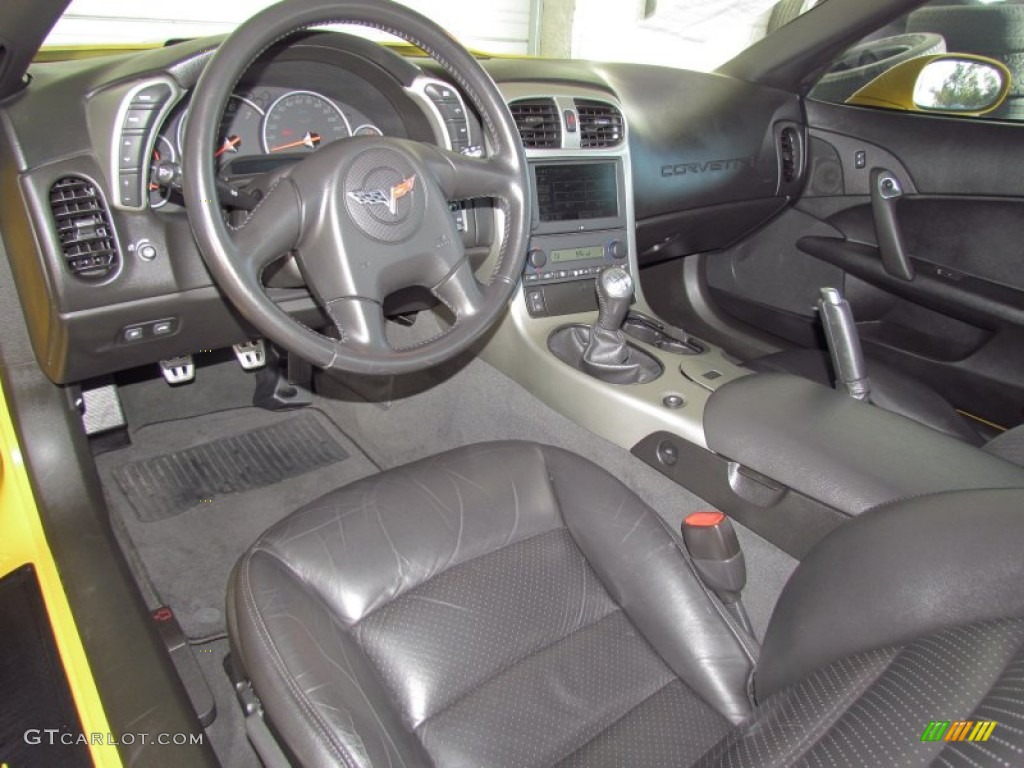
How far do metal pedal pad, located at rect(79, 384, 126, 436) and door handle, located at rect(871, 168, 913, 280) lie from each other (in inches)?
79.1

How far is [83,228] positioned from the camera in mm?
1197

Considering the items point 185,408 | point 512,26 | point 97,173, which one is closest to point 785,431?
point 97,173

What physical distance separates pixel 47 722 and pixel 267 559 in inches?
16.0

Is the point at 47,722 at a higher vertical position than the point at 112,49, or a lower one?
lower

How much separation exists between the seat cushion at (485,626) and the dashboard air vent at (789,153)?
1351 millimetres

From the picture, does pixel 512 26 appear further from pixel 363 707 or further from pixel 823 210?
pixel 363 707

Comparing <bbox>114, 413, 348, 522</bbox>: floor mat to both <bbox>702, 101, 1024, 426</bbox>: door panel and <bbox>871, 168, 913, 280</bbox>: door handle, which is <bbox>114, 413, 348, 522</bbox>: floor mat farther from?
<bbox>871, 168, 913, 280</bbox>: door handle

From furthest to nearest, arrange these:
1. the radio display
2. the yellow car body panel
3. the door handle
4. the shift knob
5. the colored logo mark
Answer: the door handle
the radio display
the shift knob
the yellow car body panel
the colored logo mark

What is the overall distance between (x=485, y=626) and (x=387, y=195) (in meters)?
0.65

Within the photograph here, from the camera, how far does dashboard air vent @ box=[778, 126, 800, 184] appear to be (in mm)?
2191

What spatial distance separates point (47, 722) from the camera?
3.66ft

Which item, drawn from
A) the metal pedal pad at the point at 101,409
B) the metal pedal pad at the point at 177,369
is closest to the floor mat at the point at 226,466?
the metal pedal pad at the point at 101,409

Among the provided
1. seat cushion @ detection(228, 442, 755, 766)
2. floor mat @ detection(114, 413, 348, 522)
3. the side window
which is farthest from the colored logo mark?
the side window

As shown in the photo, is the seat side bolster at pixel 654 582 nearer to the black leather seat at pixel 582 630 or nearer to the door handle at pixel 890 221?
the black leather seat at pixel 582 630
